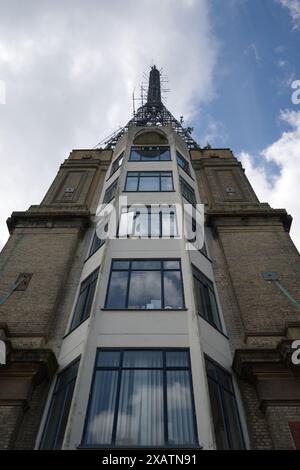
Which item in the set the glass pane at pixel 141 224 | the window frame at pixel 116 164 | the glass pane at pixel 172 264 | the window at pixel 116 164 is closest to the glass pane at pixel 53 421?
the glass pane at pixel 172 264

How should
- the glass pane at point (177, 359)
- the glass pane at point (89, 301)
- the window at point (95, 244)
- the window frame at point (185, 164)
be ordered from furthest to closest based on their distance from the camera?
the window frame at point (185, 164)
the window at point (95, 244)
the glass pane at point (89, 301)
the glass pane at point (177, 359)

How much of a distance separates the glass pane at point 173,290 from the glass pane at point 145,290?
220 millimetres

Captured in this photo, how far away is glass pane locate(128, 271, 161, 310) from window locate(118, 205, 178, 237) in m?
2.17

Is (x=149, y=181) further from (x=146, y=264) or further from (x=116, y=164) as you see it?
(x=146, y=264)

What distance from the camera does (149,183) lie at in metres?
17.5

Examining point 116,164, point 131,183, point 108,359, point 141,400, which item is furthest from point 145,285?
point 116,164

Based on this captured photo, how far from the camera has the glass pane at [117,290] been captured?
1130 cm

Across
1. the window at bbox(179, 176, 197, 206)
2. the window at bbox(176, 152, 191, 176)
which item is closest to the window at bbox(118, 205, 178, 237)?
the window at bbox(179, 176, 197, 206)

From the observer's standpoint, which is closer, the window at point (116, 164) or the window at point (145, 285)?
the window at point (145, 285)

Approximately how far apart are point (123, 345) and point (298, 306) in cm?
599

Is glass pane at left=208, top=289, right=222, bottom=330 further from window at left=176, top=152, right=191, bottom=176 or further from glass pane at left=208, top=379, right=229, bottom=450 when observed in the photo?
window at left=176, top=152, right=191, bottom=176

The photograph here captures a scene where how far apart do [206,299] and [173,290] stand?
1482 millimetres

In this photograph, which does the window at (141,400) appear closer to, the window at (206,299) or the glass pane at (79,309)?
the window at (206,299)
